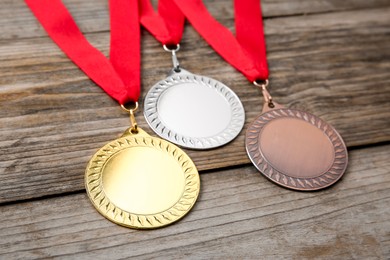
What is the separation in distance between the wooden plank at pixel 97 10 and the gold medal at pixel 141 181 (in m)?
0.30

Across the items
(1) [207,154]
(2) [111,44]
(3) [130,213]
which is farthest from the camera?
(2) [111,44]

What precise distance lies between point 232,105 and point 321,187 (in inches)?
8.3

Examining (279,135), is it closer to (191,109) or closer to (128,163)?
(191,109)

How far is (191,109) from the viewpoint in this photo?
815 mm

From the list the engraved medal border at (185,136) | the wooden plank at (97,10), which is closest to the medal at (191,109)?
the engraved medal border at (185,136)

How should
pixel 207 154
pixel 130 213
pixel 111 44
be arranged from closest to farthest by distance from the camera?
1. pixel 130 213
2. pixel 207 154
3. pixel 111 44

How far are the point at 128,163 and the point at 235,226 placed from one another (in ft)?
0.61

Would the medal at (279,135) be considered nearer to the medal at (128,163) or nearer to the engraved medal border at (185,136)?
the engraved medal border at (185,136)

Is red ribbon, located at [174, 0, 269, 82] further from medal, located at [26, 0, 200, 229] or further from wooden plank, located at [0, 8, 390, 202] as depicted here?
medal, located at [26, 0, 200, 229]

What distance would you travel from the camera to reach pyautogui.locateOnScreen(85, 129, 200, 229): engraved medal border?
2.16 feet

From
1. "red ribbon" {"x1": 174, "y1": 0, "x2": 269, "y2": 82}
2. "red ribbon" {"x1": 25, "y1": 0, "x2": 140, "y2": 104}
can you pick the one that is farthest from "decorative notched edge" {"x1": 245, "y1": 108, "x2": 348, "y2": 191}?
"red ribbon" {"x1": 25, "y1": 0, "x2": 140, "y2": 104}

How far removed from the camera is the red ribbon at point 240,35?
2.96 feet

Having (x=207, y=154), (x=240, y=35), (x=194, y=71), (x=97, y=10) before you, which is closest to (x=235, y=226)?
(x=207, y=154)

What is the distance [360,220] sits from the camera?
72 cm
